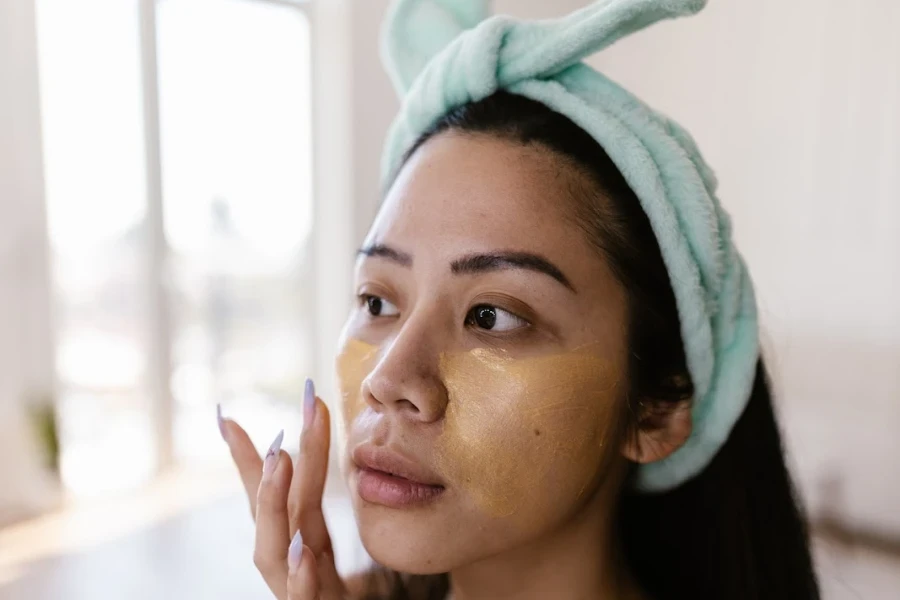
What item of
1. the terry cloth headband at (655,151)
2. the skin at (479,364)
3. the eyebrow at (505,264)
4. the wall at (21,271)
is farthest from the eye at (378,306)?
the wall at (21,271)

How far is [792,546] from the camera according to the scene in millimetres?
905

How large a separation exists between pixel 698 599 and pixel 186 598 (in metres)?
0.88

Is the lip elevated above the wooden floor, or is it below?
above

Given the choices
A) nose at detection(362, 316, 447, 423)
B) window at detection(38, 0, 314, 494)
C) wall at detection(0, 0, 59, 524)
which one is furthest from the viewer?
window at detection(38, 0, 314, 494)

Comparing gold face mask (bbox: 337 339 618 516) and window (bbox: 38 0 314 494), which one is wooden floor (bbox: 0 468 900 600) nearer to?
window (bbox: 38 0 314 494)

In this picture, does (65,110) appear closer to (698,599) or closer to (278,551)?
(278,551)

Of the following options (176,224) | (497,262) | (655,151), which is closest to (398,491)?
(497,262)

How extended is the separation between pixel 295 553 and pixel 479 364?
280 mm

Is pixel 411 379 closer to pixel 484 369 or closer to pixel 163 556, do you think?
pixel 484 369

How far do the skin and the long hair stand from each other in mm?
26

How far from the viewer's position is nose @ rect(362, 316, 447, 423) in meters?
0.64

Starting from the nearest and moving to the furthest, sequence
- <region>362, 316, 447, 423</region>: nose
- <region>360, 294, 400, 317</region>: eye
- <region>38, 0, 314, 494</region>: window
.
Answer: <region>362, 316, 447, 423</region>: nose < <region>360, 294, 400, 317</region>: eye < <region>38, 0, 314, 494</region>: window

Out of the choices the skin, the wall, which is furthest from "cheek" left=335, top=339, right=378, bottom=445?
the wall

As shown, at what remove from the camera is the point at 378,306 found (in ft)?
2.56
